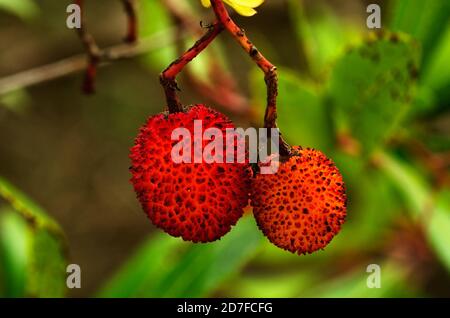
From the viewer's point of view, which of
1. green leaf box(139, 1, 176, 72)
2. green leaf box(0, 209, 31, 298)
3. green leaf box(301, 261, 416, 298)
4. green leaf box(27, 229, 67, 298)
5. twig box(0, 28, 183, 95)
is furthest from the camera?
green leaf box(139, 1, 176, 72)

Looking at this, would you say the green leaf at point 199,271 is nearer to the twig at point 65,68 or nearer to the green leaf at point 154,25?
the twig at point 65,68

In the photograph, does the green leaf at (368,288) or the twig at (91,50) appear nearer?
the twig at (91,50)

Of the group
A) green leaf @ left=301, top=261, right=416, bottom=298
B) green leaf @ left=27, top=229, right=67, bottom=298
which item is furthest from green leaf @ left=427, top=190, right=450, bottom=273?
green leaf @ left=27, top=229, right=67, bottom=298

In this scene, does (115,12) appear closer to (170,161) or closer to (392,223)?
(392,223)

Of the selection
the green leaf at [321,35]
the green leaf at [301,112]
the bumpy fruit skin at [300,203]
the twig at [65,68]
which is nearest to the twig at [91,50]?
the twig at [65,68]

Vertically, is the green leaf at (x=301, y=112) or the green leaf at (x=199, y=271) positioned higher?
the green leaf at (x=301, y=112)

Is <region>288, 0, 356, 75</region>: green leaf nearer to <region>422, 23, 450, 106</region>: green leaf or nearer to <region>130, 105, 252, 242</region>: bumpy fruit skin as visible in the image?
<region>422, 23, 450, 106</region>: green leaf

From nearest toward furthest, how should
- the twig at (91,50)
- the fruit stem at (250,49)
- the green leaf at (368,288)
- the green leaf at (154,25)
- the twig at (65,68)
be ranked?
the fruit stem at (250,49) < the twig at (91,50) < the twig at (65,68) < the green leaf at (368,288) < the green leaf at (154,25)
